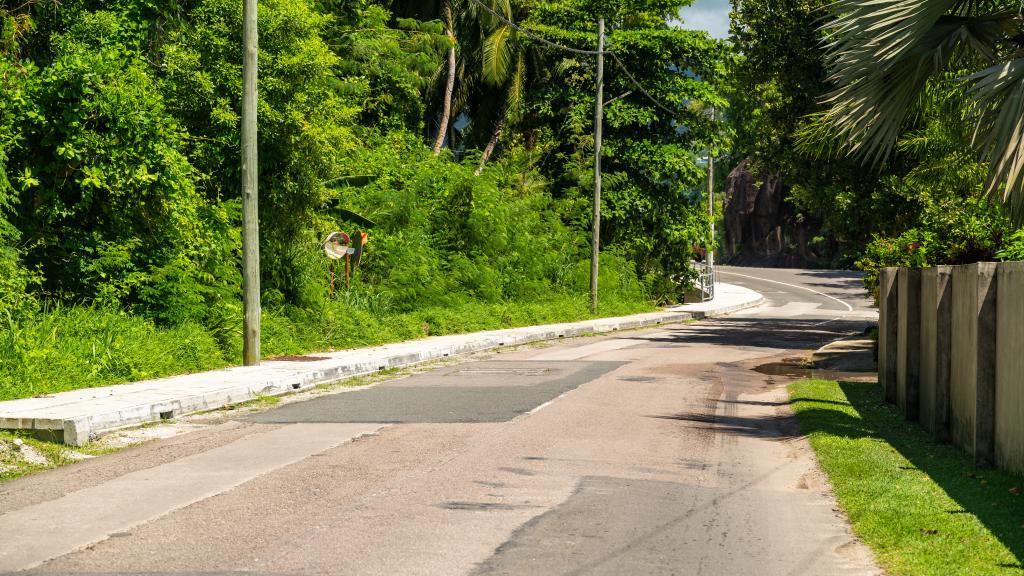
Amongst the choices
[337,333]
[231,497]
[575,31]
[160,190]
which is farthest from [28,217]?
[575,31]

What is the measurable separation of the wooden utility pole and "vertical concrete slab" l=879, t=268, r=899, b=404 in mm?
9206

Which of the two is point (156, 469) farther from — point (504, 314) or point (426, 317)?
point (504, 314)

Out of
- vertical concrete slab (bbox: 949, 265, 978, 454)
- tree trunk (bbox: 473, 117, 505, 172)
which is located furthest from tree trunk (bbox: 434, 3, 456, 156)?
vertical concrete slab (bbox: 949, 265, 978, 454)

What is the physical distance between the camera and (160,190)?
52.4 feet

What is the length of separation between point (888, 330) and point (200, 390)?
29.2 feet

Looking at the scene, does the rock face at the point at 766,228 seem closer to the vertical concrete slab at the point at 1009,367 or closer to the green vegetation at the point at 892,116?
the green vegetation at the point at 892,116

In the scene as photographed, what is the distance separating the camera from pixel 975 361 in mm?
9375

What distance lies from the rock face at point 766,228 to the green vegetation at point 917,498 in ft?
237

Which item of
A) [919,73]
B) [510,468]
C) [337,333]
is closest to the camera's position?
[510,468]

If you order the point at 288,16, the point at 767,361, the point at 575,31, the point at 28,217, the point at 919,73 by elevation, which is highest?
the point at 575,31

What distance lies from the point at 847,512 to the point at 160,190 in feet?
37.8

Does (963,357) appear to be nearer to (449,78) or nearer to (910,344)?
(910,344)

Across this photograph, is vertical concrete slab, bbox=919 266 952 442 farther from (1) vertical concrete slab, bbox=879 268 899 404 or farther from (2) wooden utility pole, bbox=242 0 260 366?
(2) wooden utility pole, bbox=242 0 260 366

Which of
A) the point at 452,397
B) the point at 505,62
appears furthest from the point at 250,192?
the point at 505,62
